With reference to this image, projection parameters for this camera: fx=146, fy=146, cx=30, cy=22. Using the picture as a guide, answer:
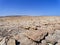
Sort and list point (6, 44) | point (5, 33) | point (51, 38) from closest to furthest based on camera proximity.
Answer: point (6, 44)
point (51, 38)
point (5, 33)

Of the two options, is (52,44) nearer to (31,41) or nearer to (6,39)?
(31,41)

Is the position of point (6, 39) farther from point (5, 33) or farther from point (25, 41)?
point (5, 33)

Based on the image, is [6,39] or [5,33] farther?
[5,33]

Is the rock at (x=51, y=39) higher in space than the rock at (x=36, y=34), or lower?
lower

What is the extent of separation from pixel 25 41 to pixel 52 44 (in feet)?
3.00

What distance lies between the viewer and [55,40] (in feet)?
16.3

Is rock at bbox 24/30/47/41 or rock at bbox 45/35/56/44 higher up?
rock at bbox 24/30/47/41

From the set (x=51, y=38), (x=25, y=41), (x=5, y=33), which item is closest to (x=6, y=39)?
(x=25, y=41)

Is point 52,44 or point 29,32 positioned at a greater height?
point 29,32

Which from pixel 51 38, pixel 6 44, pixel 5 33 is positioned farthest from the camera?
pixel 5 33

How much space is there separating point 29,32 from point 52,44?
2.98 feet

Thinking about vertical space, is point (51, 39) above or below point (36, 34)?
below

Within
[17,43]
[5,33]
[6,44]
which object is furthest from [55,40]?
[5,33]

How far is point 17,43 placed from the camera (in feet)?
15.9
